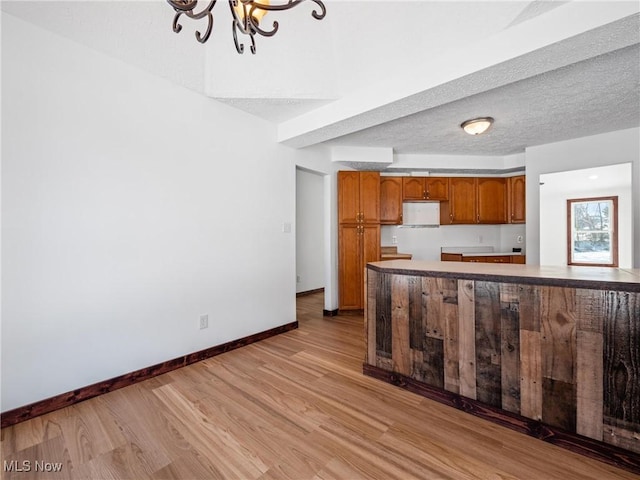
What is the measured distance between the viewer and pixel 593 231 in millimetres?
3678

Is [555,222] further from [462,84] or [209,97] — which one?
[209,97]

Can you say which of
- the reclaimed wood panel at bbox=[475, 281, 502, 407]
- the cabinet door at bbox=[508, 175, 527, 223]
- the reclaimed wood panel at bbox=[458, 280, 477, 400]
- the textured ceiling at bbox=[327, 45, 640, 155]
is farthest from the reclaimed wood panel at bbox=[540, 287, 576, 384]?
the cabinet door at bbox=[508, 175, 527, 223]

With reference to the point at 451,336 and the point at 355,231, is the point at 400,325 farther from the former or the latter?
the point at 355,231

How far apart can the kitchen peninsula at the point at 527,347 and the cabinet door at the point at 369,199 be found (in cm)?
223

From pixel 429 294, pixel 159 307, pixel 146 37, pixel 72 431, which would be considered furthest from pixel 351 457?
pixel 146 37

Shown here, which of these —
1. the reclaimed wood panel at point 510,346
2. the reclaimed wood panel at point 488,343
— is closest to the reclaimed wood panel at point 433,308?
the reclaimed wood panel at point 488,343

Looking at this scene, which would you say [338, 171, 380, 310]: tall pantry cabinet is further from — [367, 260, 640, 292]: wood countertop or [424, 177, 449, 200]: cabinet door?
[367, 260, 640, 292]: wood countertop

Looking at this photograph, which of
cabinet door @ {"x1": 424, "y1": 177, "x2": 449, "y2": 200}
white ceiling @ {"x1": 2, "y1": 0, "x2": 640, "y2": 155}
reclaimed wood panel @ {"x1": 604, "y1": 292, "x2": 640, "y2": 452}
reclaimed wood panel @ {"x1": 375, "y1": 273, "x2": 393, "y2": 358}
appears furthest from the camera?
cabinet door @ {"x1": 424, "y1": 177, "x2": 449, "y2": 200}

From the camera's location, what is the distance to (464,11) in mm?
1908

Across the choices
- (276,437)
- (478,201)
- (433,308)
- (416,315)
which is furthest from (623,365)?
(478,201)

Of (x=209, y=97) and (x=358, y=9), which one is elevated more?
(x=358, y=9)

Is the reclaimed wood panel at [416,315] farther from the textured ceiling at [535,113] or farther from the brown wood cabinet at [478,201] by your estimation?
the brown wood cabinet at [478,201]

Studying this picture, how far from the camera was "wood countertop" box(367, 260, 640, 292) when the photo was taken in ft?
4.92

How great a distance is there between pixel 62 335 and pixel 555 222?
17.8ft
